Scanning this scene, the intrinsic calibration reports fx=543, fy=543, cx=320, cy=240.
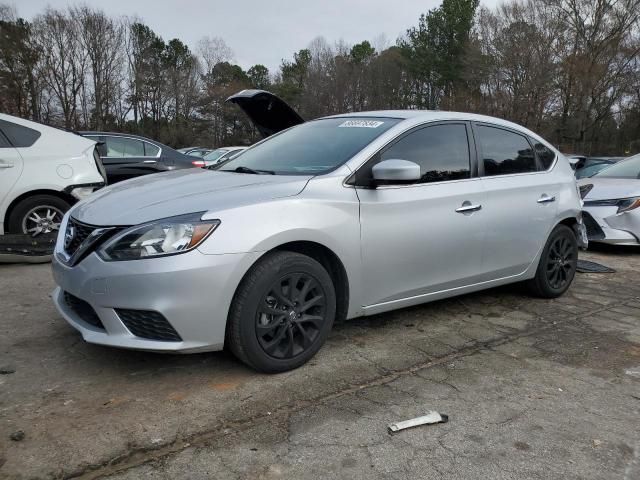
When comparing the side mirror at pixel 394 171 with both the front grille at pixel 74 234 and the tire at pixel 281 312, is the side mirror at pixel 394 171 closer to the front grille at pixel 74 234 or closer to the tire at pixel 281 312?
the tire at pixel 281 312

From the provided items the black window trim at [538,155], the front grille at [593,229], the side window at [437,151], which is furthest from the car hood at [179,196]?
the front grille at [593,229]

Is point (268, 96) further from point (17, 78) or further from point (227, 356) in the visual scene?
point (17, 78)

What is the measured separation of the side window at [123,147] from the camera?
8.87 metres

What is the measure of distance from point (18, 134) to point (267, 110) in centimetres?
268

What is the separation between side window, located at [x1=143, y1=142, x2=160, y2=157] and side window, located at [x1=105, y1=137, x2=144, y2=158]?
0.23ft

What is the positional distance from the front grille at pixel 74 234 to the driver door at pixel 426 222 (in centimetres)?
159

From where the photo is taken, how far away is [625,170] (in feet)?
25.9

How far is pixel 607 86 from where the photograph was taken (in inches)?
1475

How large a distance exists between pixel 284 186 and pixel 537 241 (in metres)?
2.47

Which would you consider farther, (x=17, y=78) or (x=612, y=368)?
(x=17, y=78)

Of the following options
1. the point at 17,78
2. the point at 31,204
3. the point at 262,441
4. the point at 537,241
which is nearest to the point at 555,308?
the point at 537,241

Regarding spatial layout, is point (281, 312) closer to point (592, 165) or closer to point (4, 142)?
point (4, 142)

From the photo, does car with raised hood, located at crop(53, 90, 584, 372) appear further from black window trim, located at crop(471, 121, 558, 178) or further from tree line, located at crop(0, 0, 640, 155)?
tree line, located at crop(0, 0, 640, 155)

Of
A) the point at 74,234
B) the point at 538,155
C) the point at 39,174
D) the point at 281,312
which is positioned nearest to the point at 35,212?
the point at 39,174
